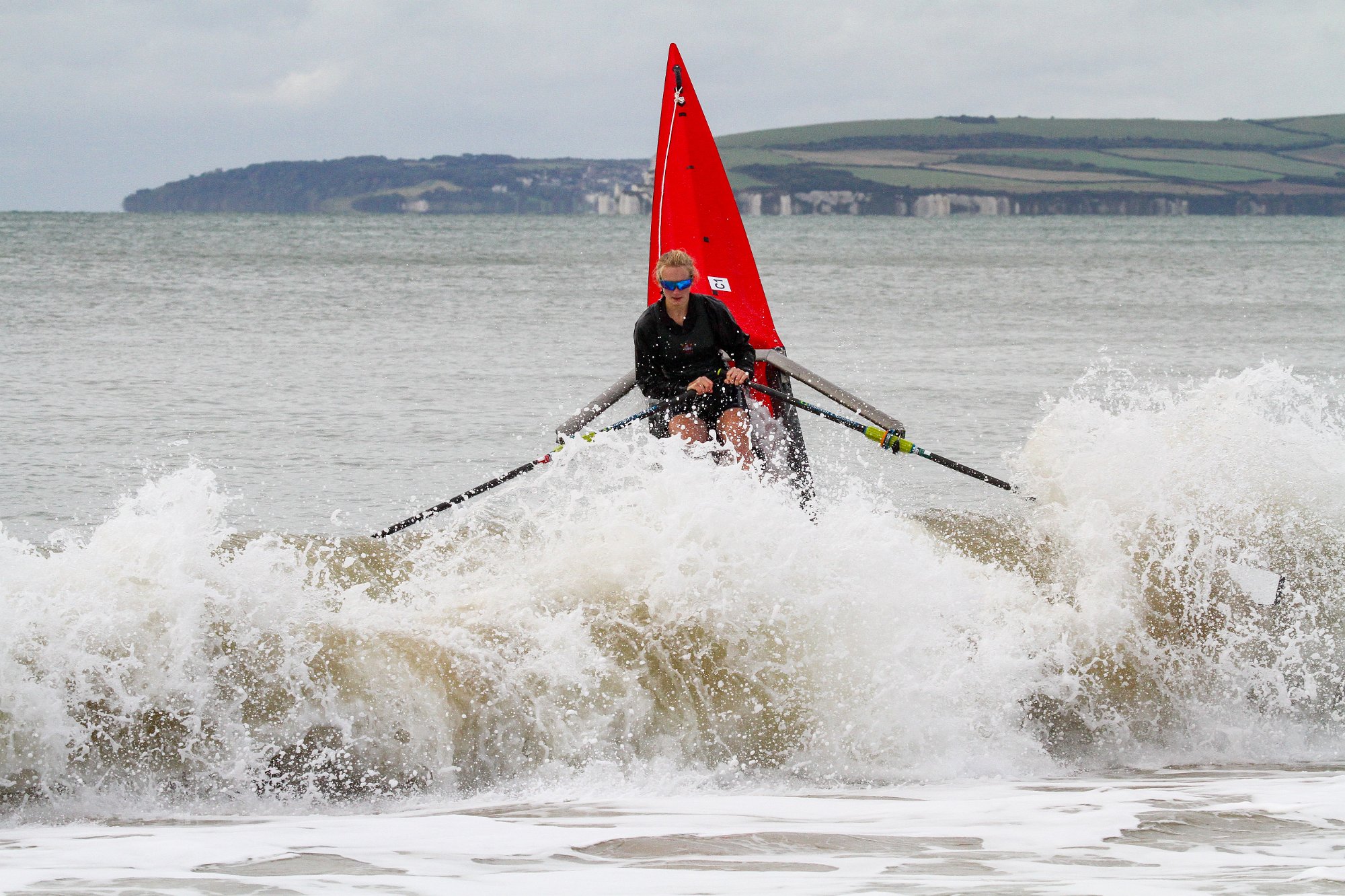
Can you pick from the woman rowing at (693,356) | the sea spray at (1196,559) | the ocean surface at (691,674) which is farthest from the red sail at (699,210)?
the sea spray at (1196,559)

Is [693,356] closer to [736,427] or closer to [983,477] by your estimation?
[736,427]

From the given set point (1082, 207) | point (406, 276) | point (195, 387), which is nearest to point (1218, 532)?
point (195, 387)

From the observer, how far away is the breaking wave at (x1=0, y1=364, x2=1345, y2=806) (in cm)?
548

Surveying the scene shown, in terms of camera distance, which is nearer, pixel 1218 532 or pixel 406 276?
pixel 1218 532

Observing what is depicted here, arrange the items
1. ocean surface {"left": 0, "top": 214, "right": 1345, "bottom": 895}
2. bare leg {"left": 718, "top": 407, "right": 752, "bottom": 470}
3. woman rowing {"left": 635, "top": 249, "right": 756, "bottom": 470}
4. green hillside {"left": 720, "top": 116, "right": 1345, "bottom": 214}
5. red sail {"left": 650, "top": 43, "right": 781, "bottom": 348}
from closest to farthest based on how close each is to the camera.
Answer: ocean surface {"left": 0, "top": 214, "right": 1345, "bottom": 895}
woman rowing {"left": 635, "top": 249, "right": 756, "bottom": 470}
bare leg {"left": 718, "top": 407, "right": 752, "bottom": 470}
red sail {"left": 650, "top": 43, "right": 781, "bottom": 348}
green hillside {"left": 720, "top": 116, "right": 1345, "bottom": 214}

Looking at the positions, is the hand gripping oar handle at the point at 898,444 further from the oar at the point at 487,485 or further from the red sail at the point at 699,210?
the red sail at the point at 699,210

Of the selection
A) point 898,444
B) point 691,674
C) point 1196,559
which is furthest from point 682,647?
point 1196,559

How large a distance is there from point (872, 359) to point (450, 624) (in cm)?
1301

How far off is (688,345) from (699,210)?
3143mm

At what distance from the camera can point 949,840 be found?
15.3 feet

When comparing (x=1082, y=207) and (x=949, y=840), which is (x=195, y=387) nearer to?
(x=949, y=840)

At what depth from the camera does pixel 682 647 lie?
616cm

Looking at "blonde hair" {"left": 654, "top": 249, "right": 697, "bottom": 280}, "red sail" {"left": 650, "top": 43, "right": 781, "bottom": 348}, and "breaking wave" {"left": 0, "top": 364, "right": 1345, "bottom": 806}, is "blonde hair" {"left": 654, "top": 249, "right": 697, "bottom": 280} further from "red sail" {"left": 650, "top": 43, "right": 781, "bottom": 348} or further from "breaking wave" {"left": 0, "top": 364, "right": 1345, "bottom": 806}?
"red sail" {"left": 650, "top": 43, "right": 781, "bottom": 348}

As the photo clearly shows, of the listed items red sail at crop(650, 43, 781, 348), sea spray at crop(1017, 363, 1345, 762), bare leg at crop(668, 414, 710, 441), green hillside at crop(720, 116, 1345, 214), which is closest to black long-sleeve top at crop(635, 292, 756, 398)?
bare leg at crop(668, 414, 710, 441)
